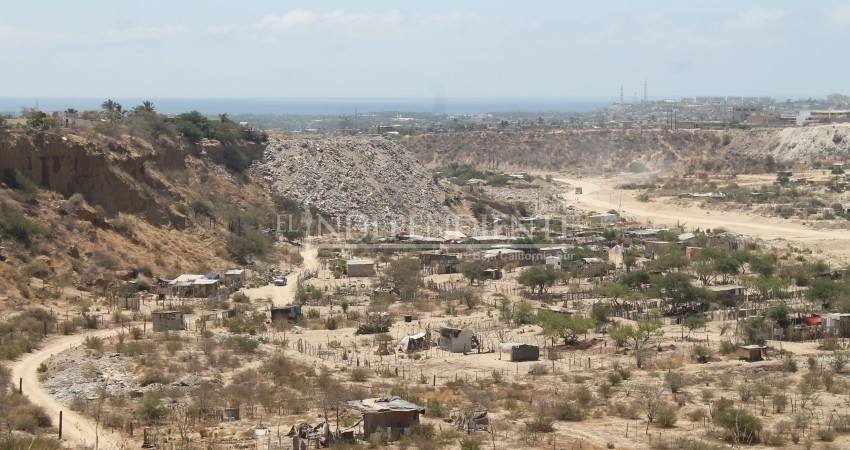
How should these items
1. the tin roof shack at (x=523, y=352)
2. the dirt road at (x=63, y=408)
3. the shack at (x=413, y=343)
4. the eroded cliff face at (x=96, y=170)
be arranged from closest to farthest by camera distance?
the dirt road at (x=63, y=408)
the tin roof shack at (x=523, y=352)
the shack at (x=413, y=343)
the eroded cliff face at (x=96, y=170)

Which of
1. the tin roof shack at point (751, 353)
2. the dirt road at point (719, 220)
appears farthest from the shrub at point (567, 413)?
the dirt road at point (719, 220)

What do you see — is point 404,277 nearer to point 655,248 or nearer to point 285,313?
point 285,313

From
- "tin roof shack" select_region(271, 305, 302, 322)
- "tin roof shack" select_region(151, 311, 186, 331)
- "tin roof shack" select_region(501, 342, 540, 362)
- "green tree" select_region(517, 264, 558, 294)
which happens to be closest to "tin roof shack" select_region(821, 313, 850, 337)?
"tin roof shack" select_region(501, 342, 540, 362)

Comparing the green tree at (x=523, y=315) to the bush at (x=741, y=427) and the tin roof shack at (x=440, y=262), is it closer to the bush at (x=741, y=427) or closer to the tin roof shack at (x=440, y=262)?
the tin roof shack at (x=440, y=262)

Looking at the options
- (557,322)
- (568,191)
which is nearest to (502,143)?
(568,191)

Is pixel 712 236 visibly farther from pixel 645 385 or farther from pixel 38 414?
pixel 38 414

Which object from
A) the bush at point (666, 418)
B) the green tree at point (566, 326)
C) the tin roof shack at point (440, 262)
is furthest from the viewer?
the tin roof shack at point (440, 262)

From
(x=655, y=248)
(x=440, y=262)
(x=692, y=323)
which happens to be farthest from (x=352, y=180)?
(x=692, y=323)
